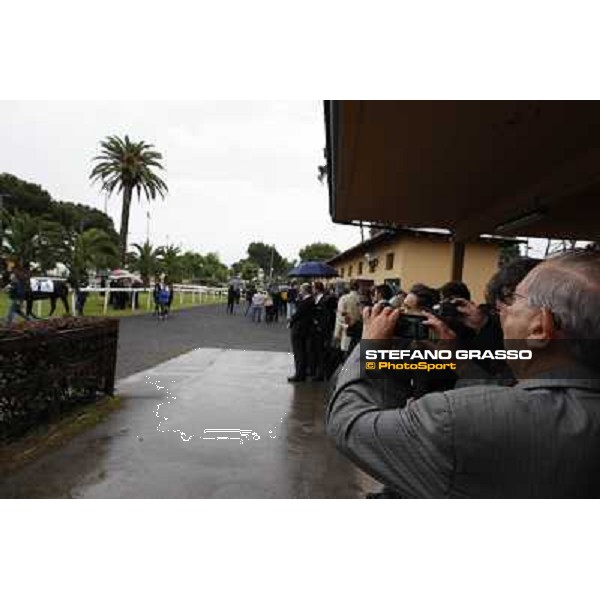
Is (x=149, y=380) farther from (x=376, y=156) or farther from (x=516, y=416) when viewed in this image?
(x=516, y=416)

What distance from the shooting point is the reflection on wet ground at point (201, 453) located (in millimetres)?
3939

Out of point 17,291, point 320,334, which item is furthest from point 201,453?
point 17,291

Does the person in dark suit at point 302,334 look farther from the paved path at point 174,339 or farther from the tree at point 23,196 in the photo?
the tree at point 23,196

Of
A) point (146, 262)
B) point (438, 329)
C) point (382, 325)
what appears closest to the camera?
point (382, 325)

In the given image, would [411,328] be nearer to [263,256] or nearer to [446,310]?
[446,310]

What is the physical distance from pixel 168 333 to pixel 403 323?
14.5 metres

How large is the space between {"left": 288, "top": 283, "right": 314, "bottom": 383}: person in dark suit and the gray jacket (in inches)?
296

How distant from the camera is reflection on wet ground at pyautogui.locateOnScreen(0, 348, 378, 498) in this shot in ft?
12.9

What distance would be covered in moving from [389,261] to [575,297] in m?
16.7

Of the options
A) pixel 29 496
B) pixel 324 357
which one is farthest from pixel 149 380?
pixel 29 496

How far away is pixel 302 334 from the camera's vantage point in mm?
8836

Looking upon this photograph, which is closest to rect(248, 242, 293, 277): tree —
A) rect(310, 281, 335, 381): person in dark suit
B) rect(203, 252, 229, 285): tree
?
rect(203, 252, 229, 285): tree

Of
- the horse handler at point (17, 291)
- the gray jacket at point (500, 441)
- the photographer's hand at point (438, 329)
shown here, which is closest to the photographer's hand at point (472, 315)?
the photographer's hand at point (438, 329)

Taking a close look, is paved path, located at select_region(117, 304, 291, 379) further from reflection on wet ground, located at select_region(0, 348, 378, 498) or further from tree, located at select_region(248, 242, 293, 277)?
tree, located at select_region(248, 242, 293, 277)
